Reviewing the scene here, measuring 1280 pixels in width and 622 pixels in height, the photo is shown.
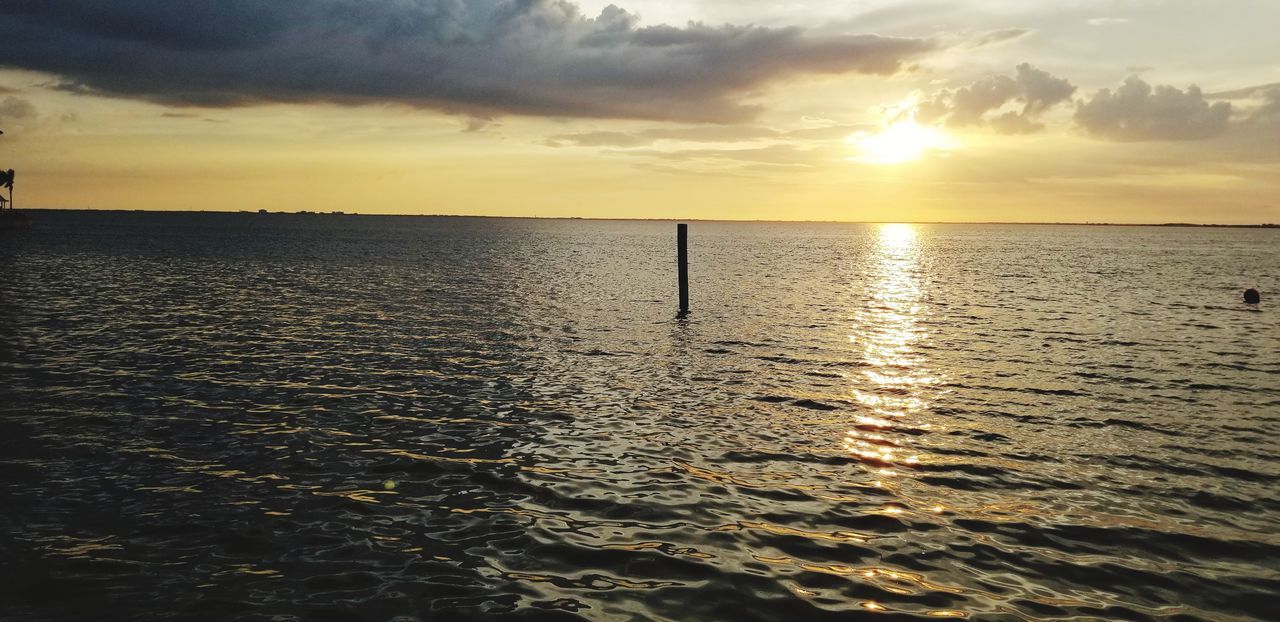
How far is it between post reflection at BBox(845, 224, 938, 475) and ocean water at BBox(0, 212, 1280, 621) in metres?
0.17

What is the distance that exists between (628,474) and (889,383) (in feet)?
36.3

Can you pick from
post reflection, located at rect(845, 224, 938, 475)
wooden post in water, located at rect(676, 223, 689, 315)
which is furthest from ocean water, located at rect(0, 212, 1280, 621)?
wooden post in water, located at rect(676, 223, 689, 315)

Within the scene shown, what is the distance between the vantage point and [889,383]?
819 inches

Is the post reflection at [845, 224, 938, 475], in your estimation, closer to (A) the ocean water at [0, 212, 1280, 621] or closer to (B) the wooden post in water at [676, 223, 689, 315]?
(A) the ocean water at [0, 212, 1280, 621]

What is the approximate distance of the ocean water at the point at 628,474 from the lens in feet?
27.7

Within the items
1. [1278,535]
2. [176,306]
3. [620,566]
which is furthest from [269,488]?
[176,306]

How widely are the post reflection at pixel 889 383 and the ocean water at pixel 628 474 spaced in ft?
0.56

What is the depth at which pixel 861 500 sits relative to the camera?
1148cm

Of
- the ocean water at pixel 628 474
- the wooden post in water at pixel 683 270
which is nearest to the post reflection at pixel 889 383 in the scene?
the ocean water at pixel 628 474

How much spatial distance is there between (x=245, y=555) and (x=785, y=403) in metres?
12.3

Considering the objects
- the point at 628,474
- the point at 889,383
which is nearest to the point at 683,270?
the point at 889,383

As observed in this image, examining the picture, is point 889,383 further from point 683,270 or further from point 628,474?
point 683,270

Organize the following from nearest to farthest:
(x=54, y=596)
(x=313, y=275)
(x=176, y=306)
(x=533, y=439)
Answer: (x=54, y=596)
(x=533, y=439)
(x=176, y=306)
(x=313, y=275)

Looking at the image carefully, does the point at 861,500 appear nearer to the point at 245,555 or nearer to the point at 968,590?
the point at 968,590
